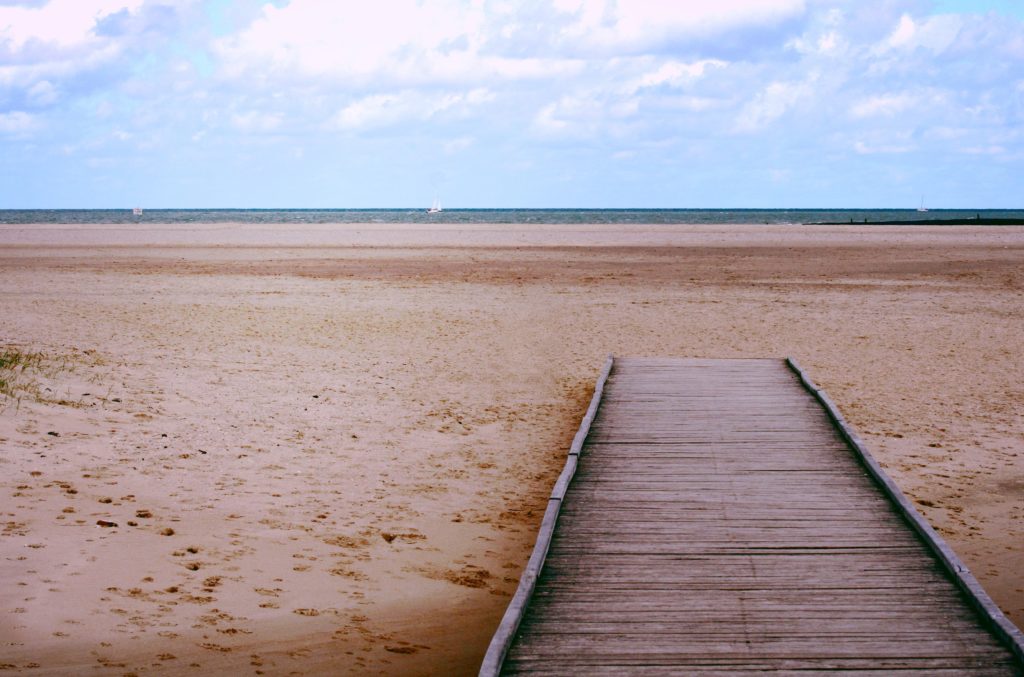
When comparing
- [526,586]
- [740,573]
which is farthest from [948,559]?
[526,586]

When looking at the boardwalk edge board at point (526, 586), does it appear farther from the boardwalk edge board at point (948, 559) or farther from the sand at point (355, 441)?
the boardwalk edge board at point (948, 559)

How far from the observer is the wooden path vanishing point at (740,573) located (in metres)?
4.20

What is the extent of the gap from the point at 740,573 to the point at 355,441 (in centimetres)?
492

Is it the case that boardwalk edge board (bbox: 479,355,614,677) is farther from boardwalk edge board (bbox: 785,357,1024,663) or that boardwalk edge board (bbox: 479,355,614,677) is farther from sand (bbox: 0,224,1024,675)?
boardwalk edge board (bbox: 785,357,1024,663)

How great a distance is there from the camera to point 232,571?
5855 millimetres

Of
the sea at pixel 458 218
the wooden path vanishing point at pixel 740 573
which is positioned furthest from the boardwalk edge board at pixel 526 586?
the sea at pixel 458 218

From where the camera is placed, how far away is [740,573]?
5.06 meters

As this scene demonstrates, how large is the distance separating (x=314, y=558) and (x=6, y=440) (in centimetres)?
358

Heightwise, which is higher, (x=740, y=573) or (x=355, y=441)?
(x=740, y=573)

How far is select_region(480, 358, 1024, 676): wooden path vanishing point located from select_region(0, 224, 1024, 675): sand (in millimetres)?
684

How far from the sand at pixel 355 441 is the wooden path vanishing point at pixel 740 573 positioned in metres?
0.68

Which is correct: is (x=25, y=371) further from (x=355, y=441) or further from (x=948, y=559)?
(x=948, y=559)

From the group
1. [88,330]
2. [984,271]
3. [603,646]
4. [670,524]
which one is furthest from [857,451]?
[984,271]

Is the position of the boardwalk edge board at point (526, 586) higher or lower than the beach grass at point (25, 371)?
lower
